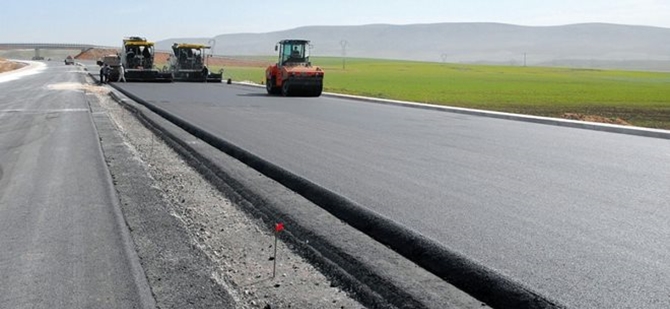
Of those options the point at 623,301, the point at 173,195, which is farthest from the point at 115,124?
the point at 623,301

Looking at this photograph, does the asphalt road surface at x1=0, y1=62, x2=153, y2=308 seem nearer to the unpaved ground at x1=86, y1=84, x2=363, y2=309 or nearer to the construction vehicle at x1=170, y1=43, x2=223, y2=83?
the unpaved ground at x1=86, y1=84, x2=363, y2=309

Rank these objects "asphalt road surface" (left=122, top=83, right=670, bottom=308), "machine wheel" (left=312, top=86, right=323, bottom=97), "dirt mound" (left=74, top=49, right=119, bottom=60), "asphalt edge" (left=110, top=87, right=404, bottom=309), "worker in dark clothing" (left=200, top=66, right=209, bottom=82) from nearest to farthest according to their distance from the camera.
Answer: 1. "asphalt edge" (left=110, top=87, right=404, bottom=309)
2. "asphalt road surface" (left=122, top=83, right=670, bottom=308)
3. "machine wheel" (left=312, top=86, right=323, bottom=97)
4. "worker in dark clothing" (left=200, top=66, right=209, bottom=82)
5. "dirt mound" (left=74, top=49, right=119, bottom=60)

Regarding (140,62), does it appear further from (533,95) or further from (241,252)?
(241,252)

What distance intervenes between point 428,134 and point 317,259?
8942 mm

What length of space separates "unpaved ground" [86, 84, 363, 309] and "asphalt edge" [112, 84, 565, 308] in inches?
33.5

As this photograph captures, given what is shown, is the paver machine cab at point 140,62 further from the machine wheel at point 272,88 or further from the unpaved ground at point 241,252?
the unpaved ground at point 241,252

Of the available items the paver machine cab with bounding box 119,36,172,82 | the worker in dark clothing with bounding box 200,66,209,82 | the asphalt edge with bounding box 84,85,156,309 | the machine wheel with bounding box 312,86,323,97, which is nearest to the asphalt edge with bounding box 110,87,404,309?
the asphalt edge with bounding box 84,85,156,309

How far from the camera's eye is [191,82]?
4094cm

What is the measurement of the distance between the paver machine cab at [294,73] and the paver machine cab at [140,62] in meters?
11.6

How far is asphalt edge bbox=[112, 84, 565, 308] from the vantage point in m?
4.45

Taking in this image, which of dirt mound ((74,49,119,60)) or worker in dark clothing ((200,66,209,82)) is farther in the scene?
dirt mound ((74,49,119,60))

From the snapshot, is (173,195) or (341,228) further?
(173,195)

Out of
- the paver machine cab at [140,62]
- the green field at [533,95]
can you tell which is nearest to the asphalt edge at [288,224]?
the green field at [533,95]

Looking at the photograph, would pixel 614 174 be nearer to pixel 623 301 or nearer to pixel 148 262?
→ pixel 623 301
